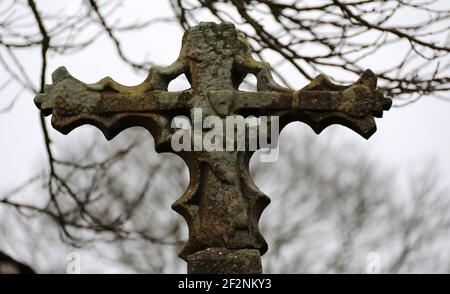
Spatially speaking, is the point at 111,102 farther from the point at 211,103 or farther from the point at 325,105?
the point at 325,105

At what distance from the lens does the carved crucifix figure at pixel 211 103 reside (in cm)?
365

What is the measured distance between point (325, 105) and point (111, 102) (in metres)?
0.86

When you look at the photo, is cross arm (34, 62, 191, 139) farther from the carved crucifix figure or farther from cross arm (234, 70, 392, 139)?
cross arm (234, 70, 392, 139)

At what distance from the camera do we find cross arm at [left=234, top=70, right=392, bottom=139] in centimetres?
377

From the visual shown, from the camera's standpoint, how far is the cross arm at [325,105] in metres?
3.77

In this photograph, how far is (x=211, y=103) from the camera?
3.77 m

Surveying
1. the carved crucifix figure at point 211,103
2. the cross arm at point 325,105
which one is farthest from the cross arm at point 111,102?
the cross arm at point 325,105

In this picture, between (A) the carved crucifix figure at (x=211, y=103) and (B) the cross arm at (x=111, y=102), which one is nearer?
(A) the carved crucifix figure at (x=211, y=103)

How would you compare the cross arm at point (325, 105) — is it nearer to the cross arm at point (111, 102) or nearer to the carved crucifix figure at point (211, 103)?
the carved crucifix figure at point (211, 103)

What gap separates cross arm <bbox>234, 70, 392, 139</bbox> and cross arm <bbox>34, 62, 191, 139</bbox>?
0.93ft

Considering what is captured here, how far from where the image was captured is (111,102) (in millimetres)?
3832

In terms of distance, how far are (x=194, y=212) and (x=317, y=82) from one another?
0.73 metres

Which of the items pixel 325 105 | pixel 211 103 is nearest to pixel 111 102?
pixel 211 103

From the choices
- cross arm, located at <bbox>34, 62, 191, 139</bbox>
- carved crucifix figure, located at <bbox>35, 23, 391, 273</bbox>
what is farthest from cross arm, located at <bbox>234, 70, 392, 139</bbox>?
cross arm, located at <bbox>34, 62, 191, 139</bbox>
